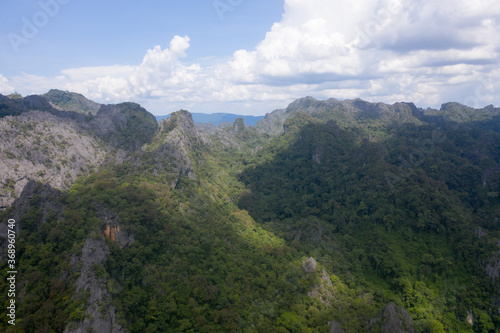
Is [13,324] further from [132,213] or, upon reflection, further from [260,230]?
[260,230]

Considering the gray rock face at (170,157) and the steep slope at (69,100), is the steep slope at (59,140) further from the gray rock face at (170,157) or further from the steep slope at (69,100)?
the steep slope at (69,100)

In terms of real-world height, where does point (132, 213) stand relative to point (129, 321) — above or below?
above

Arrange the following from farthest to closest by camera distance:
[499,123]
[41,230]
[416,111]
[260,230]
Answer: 1. [416,111]
2. [499,123]
3. [260,230]
4. [41,230]

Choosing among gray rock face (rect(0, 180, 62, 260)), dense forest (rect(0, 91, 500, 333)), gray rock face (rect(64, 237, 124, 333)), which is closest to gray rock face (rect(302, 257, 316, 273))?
dense forest (rect(0, 91, 500, 333))

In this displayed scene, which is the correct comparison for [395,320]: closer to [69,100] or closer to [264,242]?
[264,242]

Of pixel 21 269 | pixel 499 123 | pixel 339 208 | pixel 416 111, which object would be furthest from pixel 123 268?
pixel 416 111

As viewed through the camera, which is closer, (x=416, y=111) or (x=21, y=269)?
(x=21, y=269)
